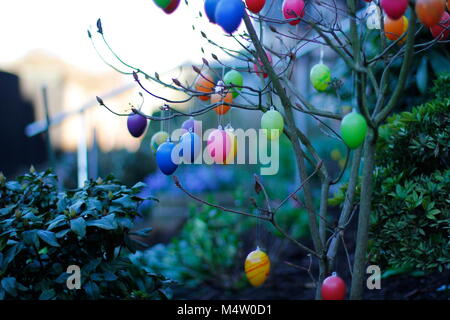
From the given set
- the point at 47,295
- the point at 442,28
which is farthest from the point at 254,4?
the point at 47,295

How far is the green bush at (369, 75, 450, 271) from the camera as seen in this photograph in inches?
85.4

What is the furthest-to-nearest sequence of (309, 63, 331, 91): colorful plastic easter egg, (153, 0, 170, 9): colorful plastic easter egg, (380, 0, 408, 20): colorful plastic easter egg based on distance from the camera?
(309, 63, 331, 91): colorful plastic easter egg, (153, 0, 170, 9): colorful plastic easter egg, (380, 0, 408, 20): colorful plastic easter egg

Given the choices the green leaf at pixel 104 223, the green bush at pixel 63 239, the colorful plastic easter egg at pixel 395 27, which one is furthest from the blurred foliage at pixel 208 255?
the colorful plastic easter egg at pixel 395 27

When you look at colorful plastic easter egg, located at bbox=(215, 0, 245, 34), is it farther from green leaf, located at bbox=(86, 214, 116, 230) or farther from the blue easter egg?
green leaf, located at bbox=(86, 214, 116, 230)

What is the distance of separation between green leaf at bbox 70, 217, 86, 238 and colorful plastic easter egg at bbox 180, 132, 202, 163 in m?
0.51

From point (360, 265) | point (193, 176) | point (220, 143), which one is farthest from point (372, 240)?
point (193, 176)

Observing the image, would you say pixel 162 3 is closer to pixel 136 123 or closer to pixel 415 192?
pixel 136 123

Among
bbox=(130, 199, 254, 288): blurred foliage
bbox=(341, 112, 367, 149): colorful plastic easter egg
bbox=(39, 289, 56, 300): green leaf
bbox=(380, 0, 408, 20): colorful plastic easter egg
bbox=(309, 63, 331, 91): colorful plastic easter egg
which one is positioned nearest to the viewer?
bbox=(380, 0, 408, 20): colorful plastic easter egg

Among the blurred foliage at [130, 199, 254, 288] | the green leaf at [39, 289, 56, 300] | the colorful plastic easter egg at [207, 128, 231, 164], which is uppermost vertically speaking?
the colorful plastic easter egg at [207, 128, 231, 164]

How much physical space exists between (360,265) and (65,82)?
34.3ft

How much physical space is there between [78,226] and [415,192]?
148 cm

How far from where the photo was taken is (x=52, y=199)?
2439 millimetres

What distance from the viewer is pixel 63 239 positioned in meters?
2.23

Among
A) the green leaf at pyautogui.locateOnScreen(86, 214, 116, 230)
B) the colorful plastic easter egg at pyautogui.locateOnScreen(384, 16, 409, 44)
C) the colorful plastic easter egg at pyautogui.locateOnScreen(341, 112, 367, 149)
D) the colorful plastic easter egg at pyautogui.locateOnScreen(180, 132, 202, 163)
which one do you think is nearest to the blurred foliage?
the green leaf at pyautogui.locateOnScreen(86, 214, 116, 230)
